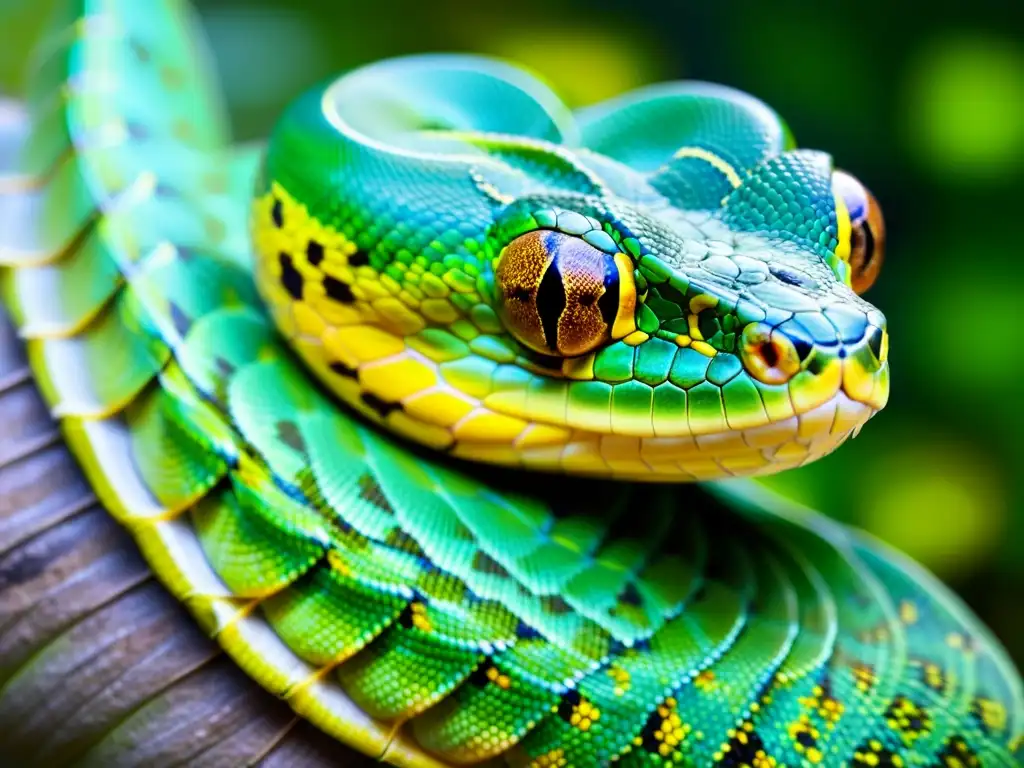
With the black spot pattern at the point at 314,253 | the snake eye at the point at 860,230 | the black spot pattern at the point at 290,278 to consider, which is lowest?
the black spot pattern at the point at 290,278

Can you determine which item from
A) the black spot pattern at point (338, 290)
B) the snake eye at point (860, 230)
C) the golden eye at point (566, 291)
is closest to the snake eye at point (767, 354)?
the golden eye at point (566, 291)

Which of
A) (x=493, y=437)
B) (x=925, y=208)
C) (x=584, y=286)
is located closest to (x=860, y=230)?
(x=584, y=286)

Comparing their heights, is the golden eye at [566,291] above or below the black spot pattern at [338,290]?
above

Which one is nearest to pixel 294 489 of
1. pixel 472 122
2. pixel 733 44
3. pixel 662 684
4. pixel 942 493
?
pixel 662 684

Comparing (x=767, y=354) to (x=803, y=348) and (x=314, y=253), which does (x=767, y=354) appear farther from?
(x=314, y=253)

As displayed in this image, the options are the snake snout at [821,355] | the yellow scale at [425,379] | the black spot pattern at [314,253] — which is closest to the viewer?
the snake snout at [821,355]

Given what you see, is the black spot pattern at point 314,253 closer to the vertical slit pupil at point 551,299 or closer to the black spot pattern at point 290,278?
the black spot pattern at point 290,278

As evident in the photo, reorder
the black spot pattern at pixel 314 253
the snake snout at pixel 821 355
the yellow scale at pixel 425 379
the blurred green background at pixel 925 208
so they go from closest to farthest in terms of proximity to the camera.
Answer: the snake snout at pixel 821 355 → the yellow scale at pixel 425 379 → the black spot pattern at pixel 314 253 → the blurred green background at pixel 925 208
